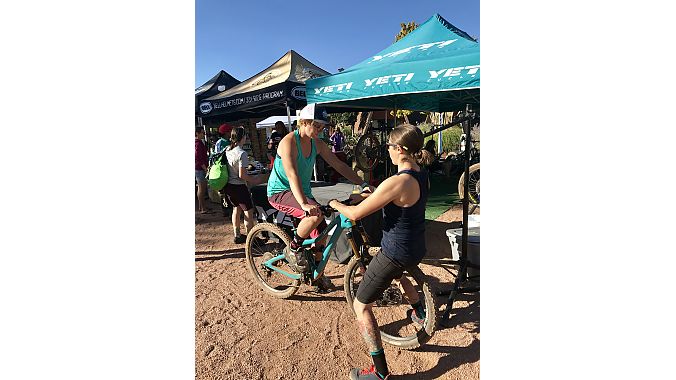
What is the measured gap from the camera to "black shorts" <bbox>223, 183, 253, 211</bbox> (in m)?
4.98

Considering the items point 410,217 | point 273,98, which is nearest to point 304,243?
point 410,217

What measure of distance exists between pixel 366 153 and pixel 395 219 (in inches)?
152

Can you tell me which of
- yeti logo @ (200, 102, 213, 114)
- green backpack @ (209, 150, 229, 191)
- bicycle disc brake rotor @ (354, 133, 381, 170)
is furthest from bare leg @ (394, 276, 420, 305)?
yeti logo @ (200, 102, 213, 114)

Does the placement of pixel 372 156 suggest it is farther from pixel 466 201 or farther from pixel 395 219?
pixel 395 219

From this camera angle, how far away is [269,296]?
11.7ft

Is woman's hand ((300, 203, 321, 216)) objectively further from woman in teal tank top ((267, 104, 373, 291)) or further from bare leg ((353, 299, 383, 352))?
bare leg ((353, 299, 383, 352))

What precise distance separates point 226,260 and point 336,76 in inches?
121

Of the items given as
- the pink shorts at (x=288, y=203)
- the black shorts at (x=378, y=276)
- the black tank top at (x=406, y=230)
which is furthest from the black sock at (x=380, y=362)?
the pink shorts at (x=288, y=203)

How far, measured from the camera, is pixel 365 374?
2.31 m

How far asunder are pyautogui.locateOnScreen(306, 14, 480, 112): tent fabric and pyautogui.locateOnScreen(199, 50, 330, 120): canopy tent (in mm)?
2897

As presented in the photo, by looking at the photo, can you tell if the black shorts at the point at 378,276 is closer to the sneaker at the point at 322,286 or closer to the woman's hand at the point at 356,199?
the woman's hand at the point at 356,199

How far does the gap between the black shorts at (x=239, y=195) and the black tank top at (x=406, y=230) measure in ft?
10.7

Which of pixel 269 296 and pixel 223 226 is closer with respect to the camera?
pixel 269 296

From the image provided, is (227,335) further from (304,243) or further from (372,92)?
(372,92)
